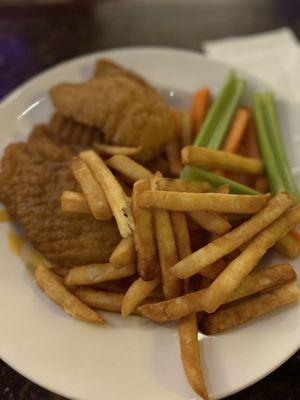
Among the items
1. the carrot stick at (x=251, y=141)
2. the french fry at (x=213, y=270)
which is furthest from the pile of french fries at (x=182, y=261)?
the carrot stick at (x=251, y=141)

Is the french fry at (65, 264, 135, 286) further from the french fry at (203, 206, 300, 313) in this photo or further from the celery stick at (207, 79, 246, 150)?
the celery stick at (207, 79, 246, 150)

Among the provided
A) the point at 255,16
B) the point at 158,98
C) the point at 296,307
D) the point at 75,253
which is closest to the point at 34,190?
the point at 75,253

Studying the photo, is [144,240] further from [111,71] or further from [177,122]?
[111,71]

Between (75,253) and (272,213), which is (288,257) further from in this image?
(75,253)

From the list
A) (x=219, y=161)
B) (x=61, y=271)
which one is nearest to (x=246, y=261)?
(x=219, y=161)

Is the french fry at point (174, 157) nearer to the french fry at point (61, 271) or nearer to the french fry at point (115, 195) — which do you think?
the french fry at point (115, 195)

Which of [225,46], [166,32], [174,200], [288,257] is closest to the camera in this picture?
[174,200]
